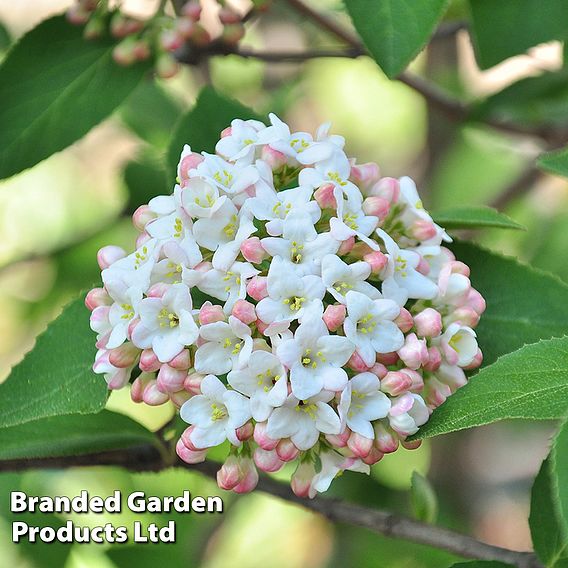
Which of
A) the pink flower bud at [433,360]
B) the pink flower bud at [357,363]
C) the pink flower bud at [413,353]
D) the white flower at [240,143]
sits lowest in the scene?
the pink flower bud at [433,360]

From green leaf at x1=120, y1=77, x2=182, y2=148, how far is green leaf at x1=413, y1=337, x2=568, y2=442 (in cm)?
129

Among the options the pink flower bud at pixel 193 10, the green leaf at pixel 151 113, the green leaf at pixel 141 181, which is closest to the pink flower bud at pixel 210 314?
the pink flower bud at pixel 193 10

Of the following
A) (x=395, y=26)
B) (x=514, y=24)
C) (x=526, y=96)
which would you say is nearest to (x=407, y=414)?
(x=395, y=26)

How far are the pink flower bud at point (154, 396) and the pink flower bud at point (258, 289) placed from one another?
0.49ft

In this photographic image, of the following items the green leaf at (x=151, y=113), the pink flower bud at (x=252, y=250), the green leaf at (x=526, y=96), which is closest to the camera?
the pink flower bud at (x=252, y=250)

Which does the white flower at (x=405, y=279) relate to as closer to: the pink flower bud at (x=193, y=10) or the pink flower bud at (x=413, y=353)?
the pink flower bud at (x=413, y=353)

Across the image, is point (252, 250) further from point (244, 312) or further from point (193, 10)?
point (193, 10)

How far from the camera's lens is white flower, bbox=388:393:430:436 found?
3.04 feet

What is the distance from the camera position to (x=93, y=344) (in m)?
1.09

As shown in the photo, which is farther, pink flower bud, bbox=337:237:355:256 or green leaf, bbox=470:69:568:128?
green leaf, bbox=470:69:568:128

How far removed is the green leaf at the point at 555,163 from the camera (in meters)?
1.09

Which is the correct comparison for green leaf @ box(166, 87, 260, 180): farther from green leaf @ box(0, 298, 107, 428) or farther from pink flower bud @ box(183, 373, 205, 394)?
pink flower bud @ box(183, 373, 205, 394)

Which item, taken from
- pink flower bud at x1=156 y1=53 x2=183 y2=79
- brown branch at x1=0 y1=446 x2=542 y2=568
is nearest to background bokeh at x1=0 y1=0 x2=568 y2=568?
brown branch at x1=0 y1=446 x2=542 y2=568

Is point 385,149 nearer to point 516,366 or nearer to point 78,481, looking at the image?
point 78,481
